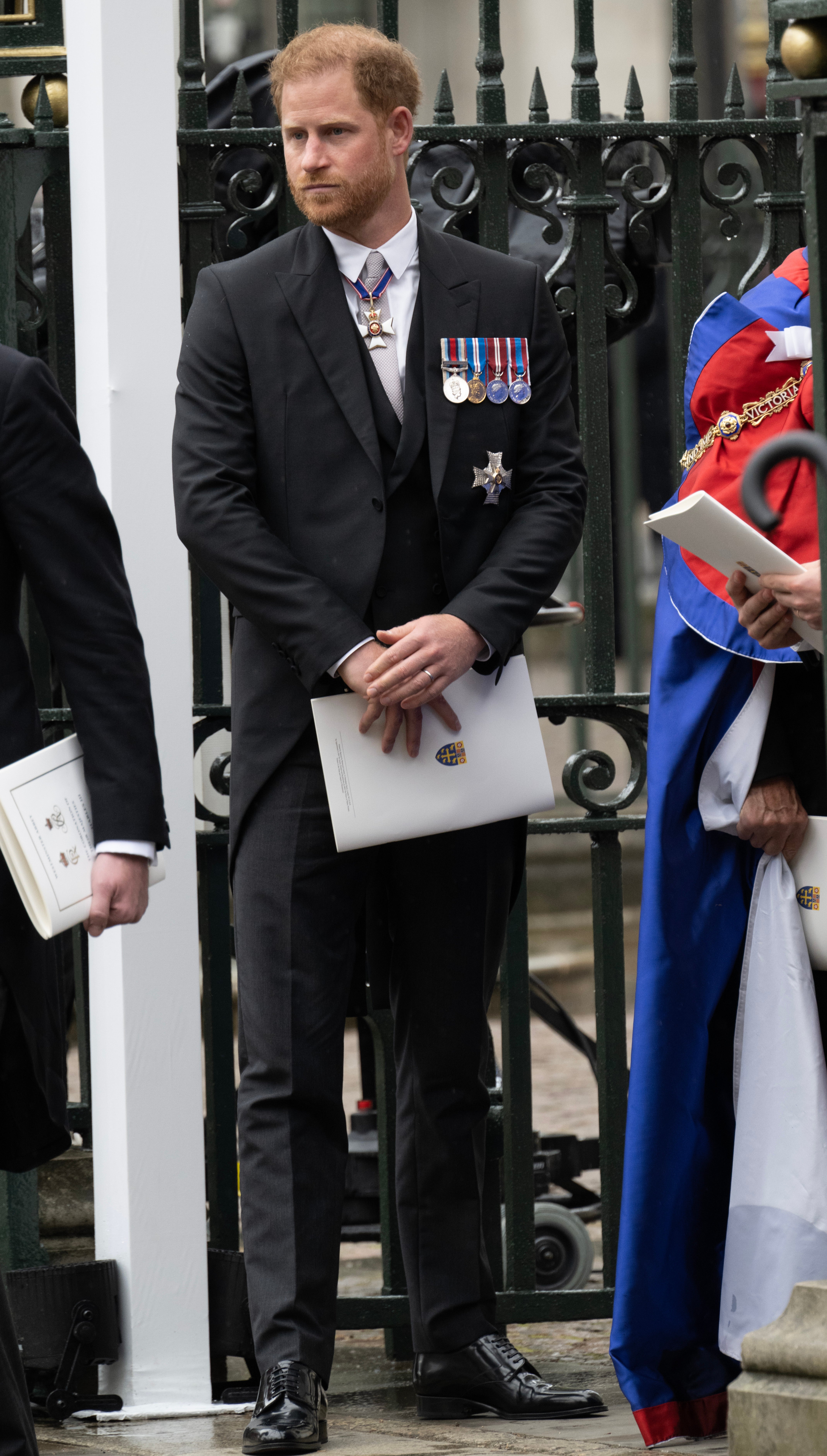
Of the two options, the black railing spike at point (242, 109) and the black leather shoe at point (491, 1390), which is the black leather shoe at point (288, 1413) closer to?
the black leather shoe at point (491, 1390)

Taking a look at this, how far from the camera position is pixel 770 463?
1.95 metres

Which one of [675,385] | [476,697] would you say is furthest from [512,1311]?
[675,385]

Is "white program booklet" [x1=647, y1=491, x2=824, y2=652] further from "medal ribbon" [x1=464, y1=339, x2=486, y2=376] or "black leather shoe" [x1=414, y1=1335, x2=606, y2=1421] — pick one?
"black leather shoe" [x1=414, y1=1335, x2=606, y2=1421]

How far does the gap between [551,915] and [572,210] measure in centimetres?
792

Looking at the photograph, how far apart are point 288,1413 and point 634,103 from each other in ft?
8.28

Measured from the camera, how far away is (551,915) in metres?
11.9

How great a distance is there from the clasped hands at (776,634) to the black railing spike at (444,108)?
1.32 metres

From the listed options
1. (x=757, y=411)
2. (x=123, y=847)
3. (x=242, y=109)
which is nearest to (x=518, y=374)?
(x=757, y=411)

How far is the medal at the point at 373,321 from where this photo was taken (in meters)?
3.73

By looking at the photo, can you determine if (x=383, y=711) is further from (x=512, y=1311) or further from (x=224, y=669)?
(x=512, y=1311)

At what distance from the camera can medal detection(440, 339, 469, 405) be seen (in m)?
3.70

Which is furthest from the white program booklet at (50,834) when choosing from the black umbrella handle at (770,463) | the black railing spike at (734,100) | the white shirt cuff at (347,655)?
the black railing spike at (734,100)

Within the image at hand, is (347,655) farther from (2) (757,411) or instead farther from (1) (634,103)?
(1) (634,103)

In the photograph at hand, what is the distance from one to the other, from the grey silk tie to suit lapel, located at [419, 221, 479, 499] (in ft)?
0.18
